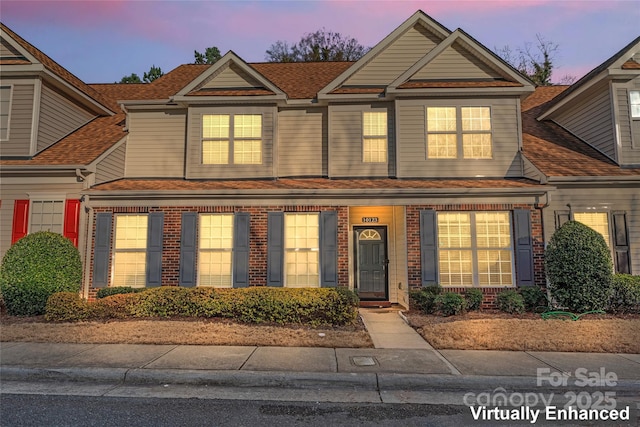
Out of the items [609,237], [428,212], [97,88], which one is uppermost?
[97,88]

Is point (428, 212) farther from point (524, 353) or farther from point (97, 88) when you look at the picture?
point (97, 88)

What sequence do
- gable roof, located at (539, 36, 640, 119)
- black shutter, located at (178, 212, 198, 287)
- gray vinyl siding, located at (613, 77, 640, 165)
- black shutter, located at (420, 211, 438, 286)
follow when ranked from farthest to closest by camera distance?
gray vinyl siding, located at (613, 77, 640, 165) → gable roof, located at (539, 36, 640, 119) → black shutter, located at (178, 212, 198, 287) → black shutter, located at (420, 211, 438, 286)

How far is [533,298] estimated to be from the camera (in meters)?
9.40

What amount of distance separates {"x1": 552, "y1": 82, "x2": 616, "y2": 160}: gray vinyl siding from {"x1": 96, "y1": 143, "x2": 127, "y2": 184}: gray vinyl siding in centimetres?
1484

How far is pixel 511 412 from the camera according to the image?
14.5 ft

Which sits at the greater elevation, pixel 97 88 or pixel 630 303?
pixel 97 88

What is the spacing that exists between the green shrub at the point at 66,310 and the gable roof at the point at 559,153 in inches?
479

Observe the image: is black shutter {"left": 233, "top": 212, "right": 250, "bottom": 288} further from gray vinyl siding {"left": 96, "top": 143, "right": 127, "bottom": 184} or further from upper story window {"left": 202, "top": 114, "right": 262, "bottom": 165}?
gray vinyl siding {"left": 96, "top": 143, "right": 127, "bottom": 184}

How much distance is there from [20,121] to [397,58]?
11.8m

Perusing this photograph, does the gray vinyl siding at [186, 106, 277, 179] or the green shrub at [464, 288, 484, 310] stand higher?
the gray vinyl siding at [186, 106, 277, 179]

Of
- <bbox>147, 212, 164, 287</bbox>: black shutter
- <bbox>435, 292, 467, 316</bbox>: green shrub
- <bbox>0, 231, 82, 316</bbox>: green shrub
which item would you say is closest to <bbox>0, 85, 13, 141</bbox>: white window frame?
Result: <bbox>0, 231, 82, 316</bbox>: green shrub

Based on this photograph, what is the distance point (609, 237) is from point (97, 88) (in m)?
19.4

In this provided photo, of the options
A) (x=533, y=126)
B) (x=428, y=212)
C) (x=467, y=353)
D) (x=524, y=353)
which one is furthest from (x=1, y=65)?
(x=533, y=126)

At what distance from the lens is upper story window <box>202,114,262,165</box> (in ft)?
38.7
